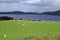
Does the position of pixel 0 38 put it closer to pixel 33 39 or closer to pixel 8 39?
pixel 8 39

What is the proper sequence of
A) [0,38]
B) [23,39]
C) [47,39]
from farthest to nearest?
1. [0,38]
2. [23,39]
3. [47,39]

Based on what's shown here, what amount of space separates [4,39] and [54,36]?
18.7 feet

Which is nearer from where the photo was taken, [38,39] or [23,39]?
[38,39]

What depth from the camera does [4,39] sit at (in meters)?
19.3

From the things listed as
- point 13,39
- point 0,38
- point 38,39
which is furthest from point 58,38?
point 0,38

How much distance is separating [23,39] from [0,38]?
2965mm

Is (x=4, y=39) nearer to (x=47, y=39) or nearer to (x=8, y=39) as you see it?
(x=8, y=39)

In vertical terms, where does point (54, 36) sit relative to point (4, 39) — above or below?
above

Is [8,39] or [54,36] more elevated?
[54,36]

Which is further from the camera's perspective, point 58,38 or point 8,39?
point 8,39

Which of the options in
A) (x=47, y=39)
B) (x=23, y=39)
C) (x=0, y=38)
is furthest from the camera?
(x=0, y=38)

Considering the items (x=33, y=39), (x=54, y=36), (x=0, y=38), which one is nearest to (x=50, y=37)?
(x=54, y=36)

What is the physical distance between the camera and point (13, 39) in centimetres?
1917

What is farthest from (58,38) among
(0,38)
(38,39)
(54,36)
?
(0,38)
